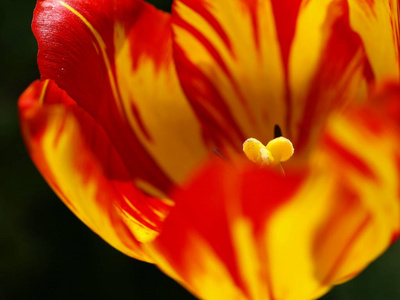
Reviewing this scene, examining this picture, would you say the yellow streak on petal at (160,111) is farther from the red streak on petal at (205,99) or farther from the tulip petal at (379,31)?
the tulip petal at (379,31)

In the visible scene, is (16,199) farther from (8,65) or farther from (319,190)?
(319,190)

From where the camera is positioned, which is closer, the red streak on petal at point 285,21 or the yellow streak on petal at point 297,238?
the yellow streak on petal at point 297,238

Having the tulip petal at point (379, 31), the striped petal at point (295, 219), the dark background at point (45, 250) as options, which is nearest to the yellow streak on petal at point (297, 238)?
the striped petal at point (295, 219)

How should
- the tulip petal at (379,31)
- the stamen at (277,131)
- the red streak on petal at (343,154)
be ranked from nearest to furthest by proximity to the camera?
the red streak on petal at (343,154) → the tulip petal at (379,31) → the stamen at (277,131)

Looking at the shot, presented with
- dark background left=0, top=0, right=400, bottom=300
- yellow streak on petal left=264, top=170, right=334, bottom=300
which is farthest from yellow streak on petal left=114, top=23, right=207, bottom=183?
yellow streak on petal left=264, top=170, right=334, bottom=300

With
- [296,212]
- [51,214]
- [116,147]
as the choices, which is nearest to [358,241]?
[296,212]
